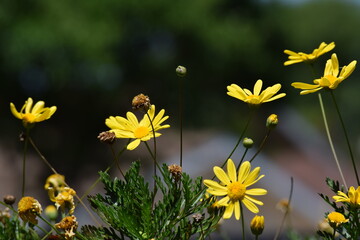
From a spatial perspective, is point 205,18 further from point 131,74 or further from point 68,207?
point 68,207

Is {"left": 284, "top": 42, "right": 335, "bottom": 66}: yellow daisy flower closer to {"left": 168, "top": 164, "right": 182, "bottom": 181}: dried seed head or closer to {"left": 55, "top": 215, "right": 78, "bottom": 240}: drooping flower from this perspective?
{"left": 168, "top": 164, "right": 182, "bottom": 181}: dried seed head

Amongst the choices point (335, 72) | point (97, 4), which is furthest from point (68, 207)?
point (97, 4)

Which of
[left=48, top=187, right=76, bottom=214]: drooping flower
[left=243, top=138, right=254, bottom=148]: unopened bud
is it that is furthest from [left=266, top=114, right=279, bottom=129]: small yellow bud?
[left=48, top=187, right=76, bottom=214]: drooping flower

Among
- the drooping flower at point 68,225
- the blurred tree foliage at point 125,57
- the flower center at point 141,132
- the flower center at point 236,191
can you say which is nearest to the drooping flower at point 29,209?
the drooping flower at point 68,225

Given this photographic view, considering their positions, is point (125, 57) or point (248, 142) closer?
point (248, 142)

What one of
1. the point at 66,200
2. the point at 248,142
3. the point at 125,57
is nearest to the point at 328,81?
the point at 248,142

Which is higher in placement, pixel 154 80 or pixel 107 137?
pixel 154 80

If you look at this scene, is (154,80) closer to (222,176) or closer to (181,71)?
(181,71)
